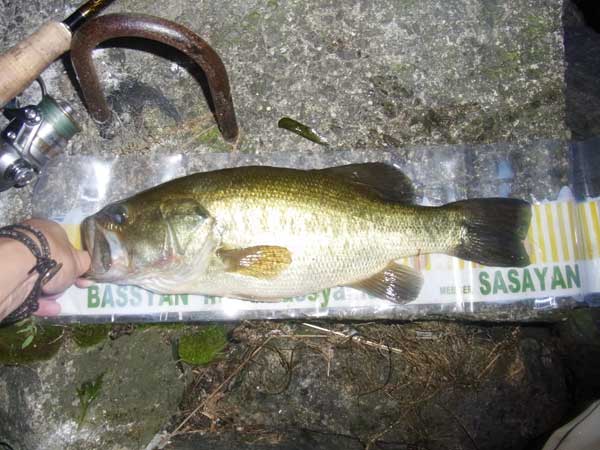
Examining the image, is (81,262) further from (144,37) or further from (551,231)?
(551,231)

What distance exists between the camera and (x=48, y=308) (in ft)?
8.61

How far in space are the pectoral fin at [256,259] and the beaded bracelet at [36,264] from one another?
0.78 metres

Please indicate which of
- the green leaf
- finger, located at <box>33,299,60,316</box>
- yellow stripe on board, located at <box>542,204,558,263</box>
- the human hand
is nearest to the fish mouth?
the human hand

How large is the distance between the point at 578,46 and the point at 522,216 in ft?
5.19

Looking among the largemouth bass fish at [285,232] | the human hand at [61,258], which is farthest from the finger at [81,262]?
the largemouth bass fish at [285,232]

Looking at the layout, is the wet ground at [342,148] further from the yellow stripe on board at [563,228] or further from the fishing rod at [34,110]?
the fishing rod at [34,110]

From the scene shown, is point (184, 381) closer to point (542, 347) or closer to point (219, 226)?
point (219, 226)

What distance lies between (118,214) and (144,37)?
0.83 metres

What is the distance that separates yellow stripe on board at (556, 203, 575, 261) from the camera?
2730mm

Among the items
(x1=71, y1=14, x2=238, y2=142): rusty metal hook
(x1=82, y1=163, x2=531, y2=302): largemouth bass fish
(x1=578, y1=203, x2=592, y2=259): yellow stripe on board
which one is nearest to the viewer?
(x1=71, y1=14, x2=238, y2=142): rusty metal hook

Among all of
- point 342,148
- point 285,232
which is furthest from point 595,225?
point 285,232

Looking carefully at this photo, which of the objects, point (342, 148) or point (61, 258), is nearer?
point (61, 258)

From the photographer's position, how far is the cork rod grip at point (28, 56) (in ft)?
7.47

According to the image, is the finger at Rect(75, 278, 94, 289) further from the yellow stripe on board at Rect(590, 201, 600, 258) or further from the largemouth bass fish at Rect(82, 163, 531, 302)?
the yellow stripe on board at Rect(590, 201, 600, 258)
